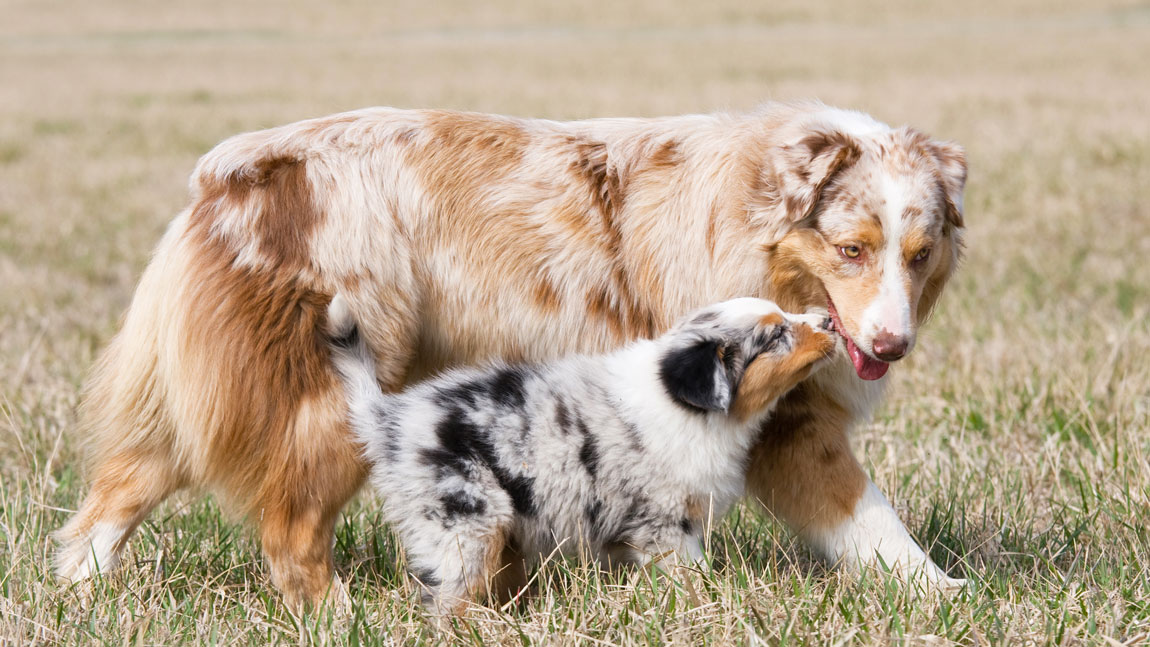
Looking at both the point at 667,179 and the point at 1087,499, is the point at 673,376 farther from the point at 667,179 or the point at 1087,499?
the point at 1087,499

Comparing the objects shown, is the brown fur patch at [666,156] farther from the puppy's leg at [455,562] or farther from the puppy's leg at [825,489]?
the puppy's leg at [455,562]

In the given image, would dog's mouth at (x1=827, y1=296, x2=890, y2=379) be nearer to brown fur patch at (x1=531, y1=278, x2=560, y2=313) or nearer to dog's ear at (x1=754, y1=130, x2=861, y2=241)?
dog's ear at (x1=754, y1=130, x2=861, y2=241)

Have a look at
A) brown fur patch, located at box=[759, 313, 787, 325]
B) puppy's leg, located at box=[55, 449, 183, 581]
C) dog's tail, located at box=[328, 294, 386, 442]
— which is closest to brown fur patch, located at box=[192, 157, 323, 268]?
dog's tail, located at box=[328, 294, 386, 442]

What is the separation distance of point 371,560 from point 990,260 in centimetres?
646

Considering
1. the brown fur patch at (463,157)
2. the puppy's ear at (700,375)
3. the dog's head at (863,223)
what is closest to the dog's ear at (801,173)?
the dog's head at (863,223)

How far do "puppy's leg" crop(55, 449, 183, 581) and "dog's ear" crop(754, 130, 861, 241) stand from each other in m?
2.11

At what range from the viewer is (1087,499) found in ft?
14.8

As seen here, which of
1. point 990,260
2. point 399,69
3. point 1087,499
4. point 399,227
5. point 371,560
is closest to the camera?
point 399,227

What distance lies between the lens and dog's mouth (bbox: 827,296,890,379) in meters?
3.57

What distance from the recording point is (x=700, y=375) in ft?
11.6

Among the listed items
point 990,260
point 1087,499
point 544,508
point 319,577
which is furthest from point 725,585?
point 990,260

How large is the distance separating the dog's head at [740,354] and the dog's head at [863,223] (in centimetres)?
15

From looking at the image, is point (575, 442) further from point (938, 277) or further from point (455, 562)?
point (938, 277)

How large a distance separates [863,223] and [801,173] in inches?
9.4
